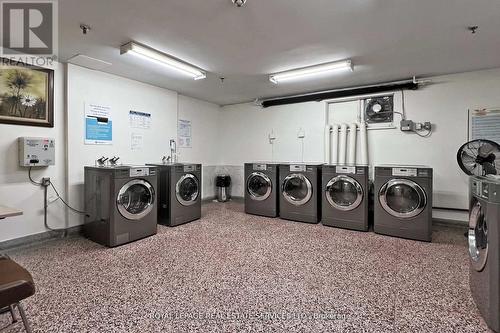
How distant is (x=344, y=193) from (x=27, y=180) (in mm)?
4360

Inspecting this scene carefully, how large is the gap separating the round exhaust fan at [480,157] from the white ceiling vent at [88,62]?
16.3ft

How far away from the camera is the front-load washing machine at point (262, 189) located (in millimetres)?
4418

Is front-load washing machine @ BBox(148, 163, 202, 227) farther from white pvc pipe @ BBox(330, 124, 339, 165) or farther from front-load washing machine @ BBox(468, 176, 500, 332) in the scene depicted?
front-load washing machine @ BBox(468, 176, 500, 332)

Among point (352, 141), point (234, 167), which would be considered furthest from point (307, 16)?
point (234, 167)

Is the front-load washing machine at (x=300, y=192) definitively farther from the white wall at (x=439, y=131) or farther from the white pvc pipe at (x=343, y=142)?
the white wall at (x=439, y=131)

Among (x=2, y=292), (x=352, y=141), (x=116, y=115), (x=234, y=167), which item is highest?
(x=116, y=115)

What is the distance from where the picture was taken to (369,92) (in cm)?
425

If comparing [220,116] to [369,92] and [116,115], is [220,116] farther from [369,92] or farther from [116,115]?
[369,92]

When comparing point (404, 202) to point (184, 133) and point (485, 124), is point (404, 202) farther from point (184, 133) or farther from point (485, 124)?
point (184, 133)

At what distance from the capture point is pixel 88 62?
3289 mm

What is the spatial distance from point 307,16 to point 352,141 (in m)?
2.72

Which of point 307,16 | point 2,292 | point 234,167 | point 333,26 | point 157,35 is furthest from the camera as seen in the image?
point 234,167
